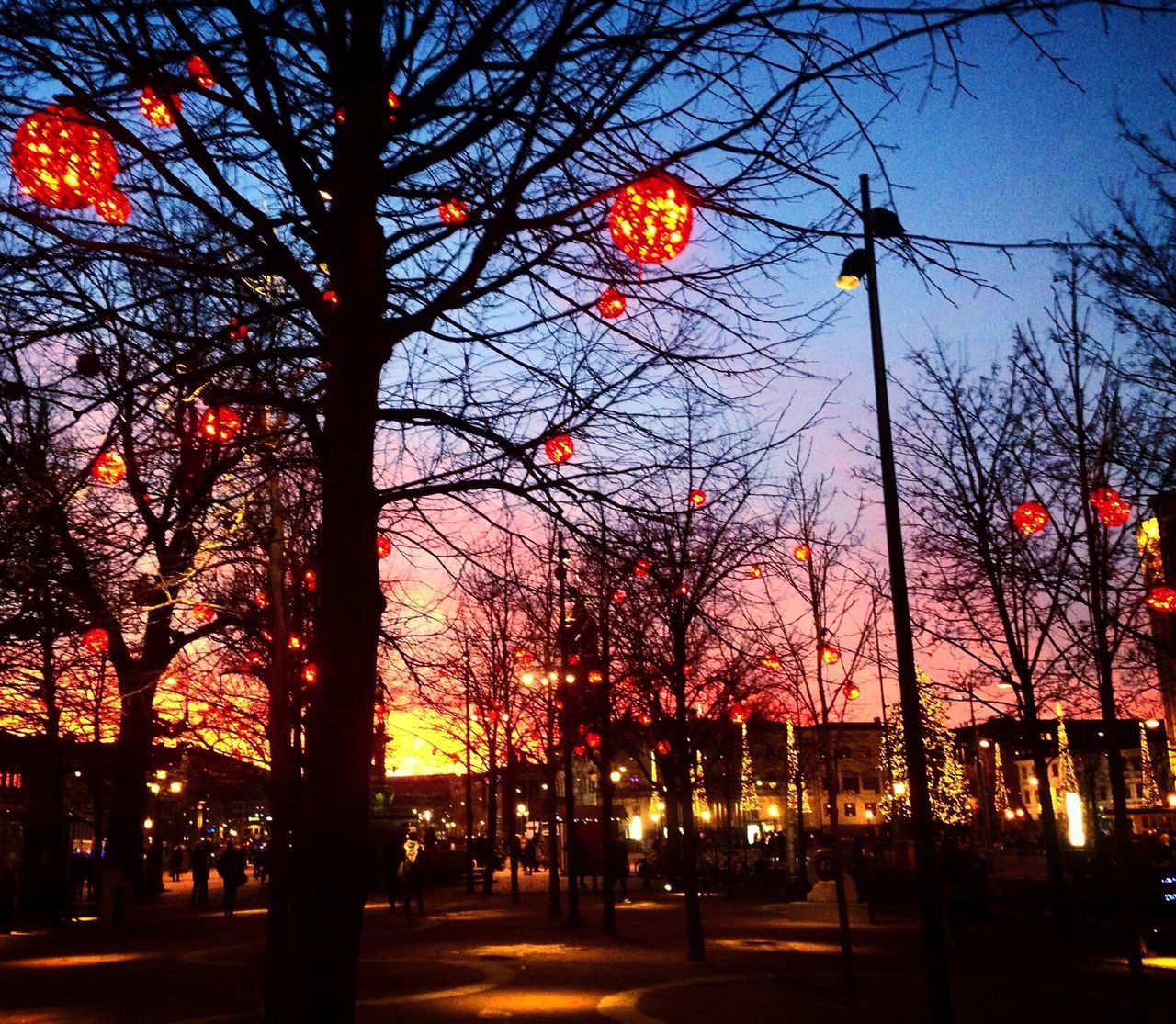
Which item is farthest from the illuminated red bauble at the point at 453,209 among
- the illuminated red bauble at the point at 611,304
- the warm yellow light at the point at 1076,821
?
the warm yellow light at the point at 1076,821

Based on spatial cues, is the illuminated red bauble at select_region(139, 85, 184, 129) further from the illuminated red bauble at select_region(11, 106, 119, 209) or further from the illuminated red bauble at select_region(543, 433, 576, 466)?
the illuminated red bauble at select_region(543, 433, 576, 466)

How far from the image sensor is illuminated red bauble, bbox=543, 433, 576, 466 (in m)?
8.14

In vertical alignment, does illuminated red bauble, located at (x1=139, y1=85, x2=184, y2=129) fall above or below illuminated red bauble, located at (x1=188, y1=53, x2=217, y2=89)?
below

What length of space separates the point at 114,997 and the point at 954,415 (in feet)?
52.7

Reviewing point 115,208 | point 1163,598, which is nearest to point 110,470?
point 115,208

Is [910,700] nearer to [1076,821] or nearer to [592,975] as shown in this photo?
[592,975]

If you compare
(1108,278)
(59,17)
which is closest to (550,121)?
(59,17)

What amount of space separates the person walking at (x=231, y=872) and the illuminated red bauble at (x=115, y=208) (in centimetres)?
2209

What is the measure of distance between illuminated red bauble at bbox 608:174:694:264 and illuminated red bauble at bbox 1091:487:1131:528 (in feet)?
26.7

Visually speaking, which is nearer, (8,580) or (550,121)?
(550,121)

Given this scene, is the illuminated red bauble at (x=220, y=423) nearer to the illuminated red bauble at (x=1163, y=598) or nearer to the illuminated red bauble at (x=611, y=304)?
the illuminated red bauble at (x=611, y=304)

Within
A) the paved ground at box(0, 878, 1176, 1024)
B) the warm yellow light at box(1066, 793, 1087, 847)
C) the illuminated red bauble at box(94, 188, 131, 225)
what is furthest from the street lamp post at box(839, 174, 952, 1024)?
the warm yellow light at box(1066, 793, 1087, 847)

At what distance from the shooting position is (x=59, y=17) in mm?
6172

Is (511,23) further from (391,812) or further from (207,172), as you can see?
(391,812)
